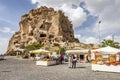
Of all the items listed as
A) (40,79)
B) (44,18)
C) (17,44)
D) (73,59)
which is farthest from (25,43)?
(40,79)

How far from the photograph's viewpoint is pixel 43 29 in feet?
393

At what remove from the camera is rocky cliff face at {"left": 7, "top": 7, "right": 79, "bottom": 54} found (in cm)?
11438

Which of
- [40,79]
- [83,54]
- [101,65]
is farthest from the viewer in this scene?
[83,54]

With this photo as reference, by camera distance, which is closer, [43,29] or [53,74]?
[53,74]

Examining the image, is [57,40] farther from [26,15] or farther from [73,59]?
[73,59]

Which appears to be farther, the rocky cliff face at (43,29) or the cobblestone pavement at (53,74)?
the rocky cliff face at (43,29)

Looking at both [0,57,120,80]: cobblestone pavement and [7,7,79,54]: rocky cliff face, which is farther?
[7,7,79,54]: rocky cliff face

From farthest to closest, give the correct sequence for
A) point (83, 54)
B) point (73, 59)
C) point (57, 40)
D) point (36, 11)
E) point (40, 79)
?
point (36, 11)
point (57, 40)
point (83, 54)
point (73, 59)
point (40, 79)

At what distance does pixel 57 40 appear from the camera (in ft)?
362

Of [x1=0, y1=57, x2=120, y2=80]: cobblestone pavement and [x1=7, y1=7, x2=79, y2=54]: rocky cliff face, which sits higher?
[x1=7, y1=7, x2=79, y2=54]: rocky cliff face

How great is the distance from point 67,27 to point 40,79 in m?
116

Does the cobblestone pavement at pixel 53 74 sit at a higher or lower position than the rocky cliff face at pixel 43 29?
lower

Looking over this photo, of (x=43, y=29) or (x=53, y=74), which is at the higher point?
(x=43, y=29)

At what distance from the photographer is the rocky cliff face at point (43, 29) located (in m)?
114
